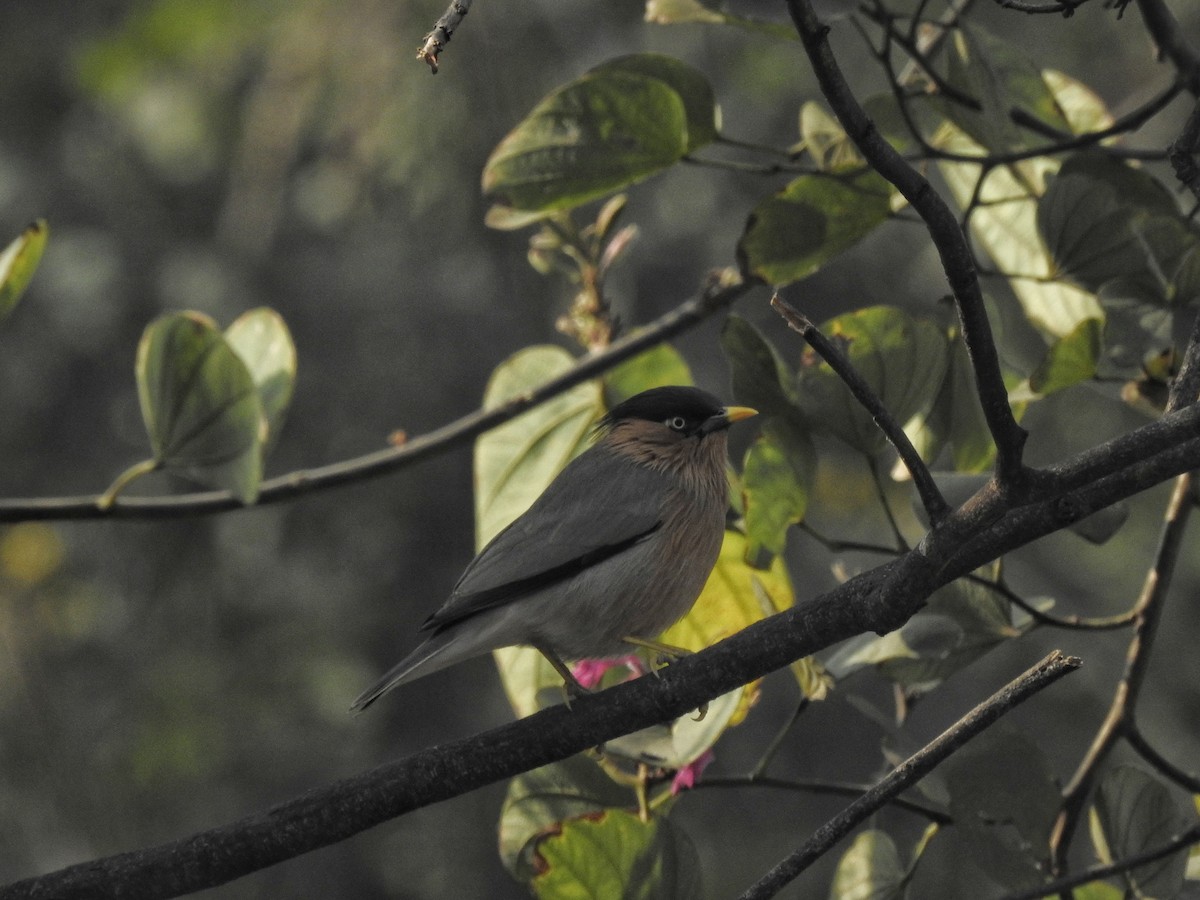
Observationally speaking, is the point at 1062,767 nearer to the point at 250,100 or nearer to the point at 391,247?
the point at 391,247

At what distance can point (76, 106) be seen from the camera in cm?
877

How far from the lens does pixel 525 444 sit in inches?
130

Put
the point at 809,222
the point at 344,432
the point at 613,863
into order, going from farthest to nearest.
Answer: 1. the point at 344,432
2. the point at 809,222
3. the point at 613,863

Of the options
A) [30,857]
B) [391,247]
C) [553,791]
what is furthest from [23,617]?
[553,791]

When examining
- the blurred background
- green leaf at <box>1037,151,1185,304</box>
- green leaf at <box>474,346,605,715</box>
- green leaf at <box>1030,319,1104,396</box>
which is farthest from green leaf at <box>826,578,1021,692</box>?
the blurred background

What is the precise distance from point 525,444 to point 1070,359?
133cm

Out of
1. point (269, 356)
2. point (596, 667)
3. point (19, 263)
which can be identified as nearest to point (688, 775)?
point (596, 667)

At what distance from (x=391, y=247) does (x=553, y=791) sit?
6.07 m

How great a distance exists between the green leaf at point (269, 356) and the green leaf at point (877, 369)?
121 cm

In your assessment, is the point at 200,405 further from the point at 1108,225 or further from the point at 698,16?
the point at 1108,225

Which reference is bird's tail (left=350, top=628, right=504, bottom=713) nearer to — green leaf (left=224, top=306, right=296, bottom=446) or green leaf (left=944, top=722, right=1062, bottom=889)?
green leaf (left=224, top=306, right=296, bottom=446)

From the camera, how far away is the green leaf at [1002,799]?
95.4 inches

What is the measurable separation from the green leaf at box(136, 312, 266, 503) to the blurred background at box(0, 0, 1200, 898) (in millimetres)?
4484

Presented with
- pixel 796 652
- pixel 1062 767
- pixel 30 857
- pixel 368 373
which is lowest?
pixel 1062 767
